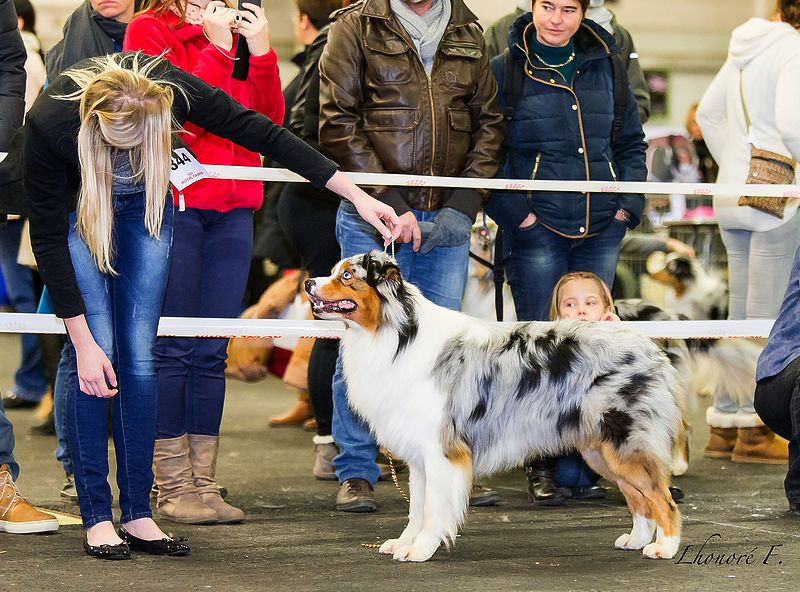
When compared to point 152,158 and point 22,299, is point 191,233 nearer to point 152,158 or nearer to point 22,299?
point 152,158

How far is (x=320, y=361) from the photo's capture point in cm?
489

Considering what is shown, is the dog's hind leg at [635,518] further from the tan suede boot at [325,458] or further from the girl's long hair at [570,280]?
the tan suede boot at [325,458]

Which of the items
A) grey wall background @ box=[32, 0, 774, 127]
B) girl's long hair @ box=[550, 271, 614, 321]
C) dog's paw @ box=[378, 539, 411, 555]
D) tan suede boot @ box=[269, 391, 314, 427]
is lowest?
tan suede boot @ box=[269, 391, 314, 427]

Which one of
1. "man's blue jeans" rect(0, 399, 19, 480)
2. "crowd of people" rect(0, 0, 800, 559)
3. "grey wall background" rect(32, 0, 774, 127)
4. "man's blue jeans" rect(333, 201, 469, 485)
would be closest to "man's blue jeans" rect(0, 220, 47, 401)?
"crowd of people" rect(0, 0, 800, 559)

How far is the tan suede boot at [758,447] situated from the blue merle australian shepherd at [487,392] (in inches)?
74.4

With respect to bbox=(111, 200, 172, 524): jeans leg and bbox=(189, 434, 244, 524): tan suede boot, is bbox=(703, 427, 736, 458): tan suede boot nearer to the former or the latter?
bbox=(189, 434, 244, 524): tan suede boot

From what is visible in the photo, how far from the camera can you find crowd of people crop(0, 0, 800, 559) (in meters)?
3.14

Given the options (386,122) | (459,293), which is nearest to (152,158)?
(386,122)

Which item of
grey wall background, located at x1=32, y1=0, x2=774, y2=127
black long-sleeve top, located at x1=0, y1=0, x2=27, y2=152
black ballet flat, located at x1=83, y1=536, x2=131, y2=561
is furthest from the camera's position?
grey wall background, located at x1=32, y1=0, x2=774, y2=127

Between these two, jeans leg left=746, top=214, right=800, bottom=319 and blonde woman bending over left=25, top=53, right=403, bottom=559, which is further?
jeans leg left=746, top=214, right=800, bottom=319

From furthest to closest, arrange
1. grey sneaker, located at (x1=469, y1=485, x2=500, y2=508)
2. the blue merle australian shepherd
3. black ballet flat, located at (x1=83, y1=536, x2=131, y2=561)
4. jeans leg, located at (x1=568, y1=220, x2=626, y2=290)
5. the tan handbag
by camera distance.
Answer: the tan handbag
jeans leg, located at (x1=568, y1=220, x2=626, y2=290)
grey sneaker, located at (x1=469, y1=485, x2=500, y2=508)
the blue merle australian shepherd
black ballet flat, located at (x1=83, y1=536, x2=131, y2=561)

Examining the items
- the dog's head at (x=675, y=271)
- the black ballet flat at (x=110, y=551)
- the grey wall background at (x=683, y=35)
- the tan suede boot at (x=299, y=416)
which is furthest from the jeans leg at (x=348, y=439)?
the grey wall background at (x=683, y=35)

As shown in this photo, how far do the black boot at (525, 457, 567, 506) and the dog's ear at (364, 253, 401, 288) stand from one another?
4.00 feet

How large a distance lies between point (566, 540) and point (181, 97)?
1.95m
